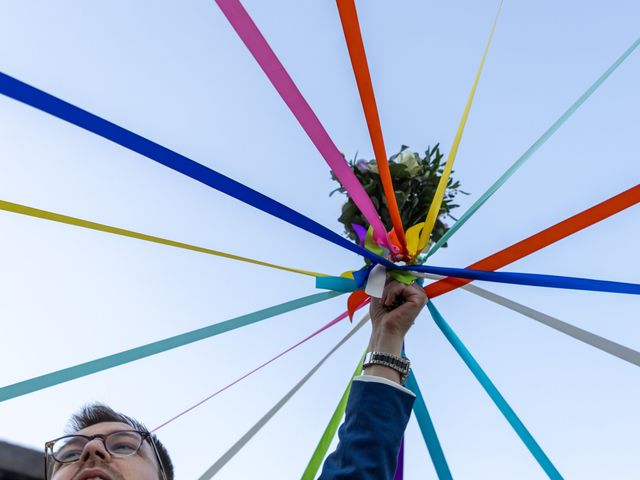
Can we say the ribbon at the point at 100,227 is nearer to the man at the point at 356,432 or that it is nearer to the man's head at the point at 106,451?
the man at the point at 356,432

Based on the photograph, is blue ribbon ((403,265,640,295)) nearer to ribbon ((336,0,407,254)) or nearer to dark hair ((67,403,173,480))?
ribbon ((336,0,407,254))

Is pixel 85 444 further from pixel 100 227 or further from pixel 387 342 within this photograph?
pixel 387 342

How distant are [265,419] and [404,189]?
3.47 ft

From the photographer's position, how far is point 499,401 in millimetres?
2605

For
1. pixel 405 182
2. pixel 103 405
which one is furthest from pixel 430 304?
pixel 103 405

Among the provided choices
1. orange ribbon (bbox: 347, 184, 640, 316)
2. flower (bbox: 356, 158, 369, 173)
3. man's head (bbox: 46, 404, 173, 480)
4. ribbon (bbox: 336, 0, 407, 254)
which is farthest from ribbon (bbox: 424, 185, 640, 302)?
man's head (bbox: 46, 404, 173, 480)

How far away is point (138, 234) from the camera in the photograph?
2.38 metres

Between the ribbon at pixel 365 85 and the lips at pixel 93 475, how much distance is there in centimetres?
122

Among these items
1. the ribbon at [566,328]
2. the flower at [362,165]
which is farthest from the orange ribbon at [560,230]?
the flower at [362,165]

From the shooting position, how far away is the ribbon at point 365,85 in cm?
212

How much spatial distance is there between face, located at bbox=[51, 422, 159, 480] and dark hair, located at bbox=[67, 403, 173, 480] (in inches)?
4.5

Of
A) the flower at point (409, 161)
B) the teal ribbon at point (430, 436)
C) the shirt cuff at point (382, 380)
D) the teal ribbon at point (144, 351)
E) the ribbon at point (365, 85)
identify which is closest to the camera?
the shirt cuff at point (382, 380)

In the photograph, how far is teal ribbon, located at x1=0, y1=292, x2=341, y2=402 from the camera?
2.35 m

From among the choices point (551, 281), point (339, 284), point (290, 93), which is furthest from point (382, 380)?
point (290, 93)
